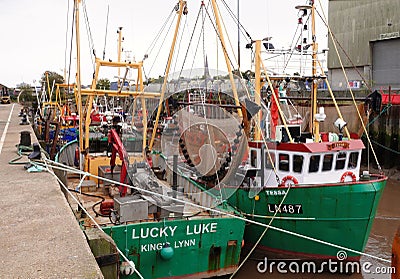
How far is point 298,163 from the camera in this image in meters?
11.0

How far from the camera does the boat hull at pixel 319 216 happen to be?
10.3 m

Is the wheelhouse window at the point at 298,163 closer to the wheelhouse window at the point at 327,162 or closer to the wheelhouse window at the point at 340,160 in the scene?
the wheelhouse window at the point at 327,162

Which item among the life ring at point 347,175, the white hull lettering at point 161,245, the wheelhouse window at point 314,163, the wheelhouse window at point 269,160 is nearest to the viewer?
the white hull lettering at point 161,245

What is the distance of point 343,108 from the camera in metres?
22.7

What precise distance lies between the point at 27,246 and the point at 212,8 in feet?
27.2

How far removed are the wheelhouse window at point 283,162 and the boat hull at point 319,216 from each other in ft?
2.37

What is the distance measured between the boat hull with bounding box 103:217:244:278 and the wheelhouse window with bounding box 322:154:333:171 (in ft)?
9.88

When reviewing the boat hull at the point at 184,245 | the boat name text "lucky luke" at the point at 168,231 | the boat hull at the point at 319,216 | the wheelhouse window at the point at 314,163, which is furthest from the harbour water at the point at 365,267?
the wheelhouse window at the point at 314,163

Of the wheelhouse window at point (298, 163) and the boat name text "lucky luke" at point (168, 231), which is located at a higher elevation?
the wheelhouse window at point (298, 163)

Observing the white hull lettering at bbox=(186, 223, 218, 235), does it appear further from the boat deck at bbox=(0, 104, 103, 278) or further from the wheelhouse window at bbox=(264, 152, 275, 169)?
the wheelhouse window at bbox=(264, 152, 275, 169)

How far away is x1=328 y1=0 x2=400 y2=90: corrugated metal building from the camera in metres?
35.0

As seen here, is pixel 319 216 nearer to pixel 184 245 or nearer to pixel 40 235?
pixel 184 245

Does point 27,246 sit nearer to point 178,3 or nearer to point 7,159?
point 7,159

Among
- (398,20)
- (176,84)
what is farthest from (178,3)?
(398,20)
